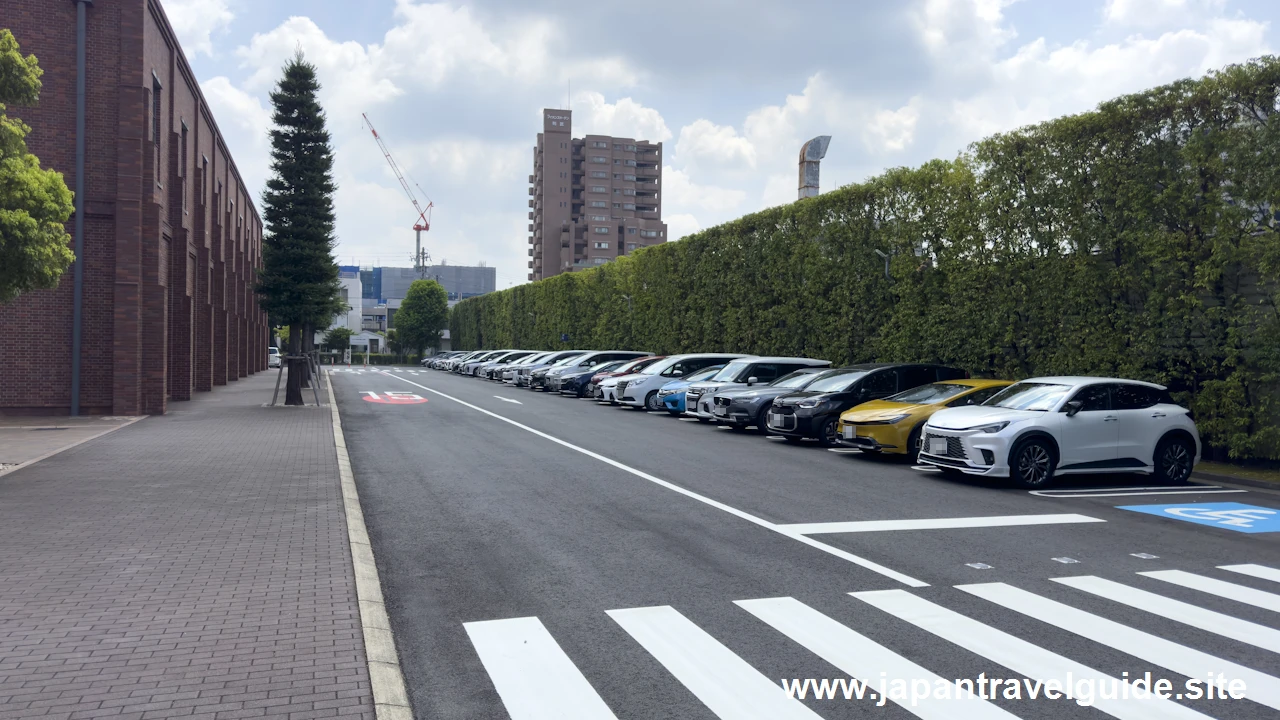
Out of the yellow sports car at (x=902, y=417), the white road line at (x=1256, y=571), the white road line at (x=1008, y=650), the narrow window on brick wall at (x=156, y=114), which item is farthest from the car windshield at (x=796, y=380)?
the narrow window on brick wall at (x=156, y=114)

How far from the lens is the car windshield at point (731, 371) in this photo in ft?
70.3

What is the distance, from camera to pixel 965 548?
26.2ft

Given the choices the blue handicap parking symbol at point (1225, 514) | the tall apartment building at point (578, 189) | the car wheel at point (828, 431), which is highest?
the tall apartment building at point (578, 189)

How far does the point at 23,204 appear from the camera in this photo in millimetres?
10539

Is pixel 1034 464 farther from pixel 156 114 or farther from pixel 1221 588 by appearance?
pixel 156 114

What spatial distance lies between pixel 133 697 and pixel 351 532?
372 cm

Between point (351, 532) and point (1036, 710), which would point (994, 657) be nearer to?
point (1036, 710)

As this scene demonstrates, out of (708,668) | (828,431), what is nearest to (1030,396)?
(828,431)

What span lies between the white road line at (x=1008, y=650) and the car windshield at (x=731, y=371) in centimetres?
1506

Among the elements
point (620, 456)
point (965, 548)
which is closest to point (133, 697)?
point (965, 548)

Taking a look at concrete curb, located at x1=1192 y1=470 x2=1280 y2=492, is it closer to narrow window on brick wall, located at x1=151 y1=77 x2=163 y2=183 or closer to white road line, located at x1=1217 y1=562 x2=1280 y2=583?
white road line, located at x1=1217 y1=562 x2=1280 y2=583

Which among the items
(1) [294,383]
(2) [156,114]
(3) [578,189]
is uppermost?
(3) [578,189]

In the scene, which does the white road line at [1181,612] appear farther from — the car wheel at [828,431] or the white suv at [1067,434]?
the car wheel at [828,431]

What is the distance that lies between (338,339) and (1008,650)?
106 metres
